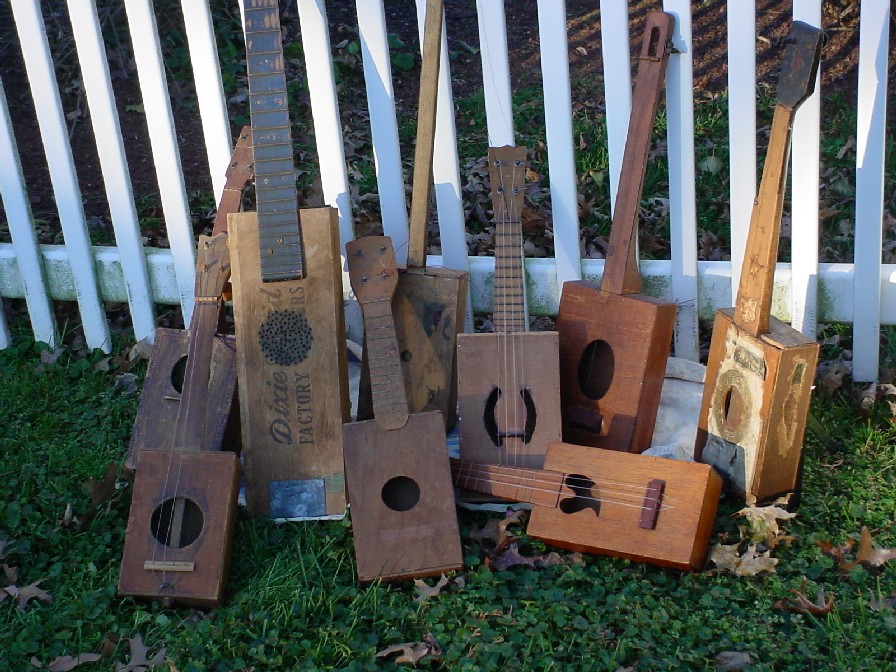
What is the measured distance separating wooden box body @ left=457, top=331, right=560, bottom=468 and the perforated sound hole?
18.7 inches

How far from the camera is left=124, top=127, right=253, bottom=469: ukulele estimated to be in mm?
3170

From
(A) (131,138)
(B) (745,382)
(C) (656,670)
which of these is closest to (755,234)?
(B) (745,382)

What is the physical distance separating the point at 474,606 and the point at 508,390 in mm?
715

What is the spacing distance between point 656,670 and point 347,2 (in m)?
4.58

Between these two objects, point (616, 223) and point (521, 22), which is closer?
point (616, 223)

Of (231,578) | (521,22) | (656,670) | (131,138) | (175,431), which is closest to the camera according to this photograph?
(656,670)

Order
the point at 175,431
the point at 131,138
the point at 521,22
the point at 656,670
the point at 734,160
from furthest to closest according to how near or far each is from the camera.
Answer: the point at 521,22 < the point at 131,138 < the point at 734,160 < the point at 175,431 < the point at 656,670

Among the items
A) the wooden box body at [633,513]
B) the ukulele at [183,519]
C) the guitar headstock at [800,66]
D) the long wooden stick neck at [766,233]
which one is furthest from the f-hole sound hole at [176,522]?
the guitar headstock at [800,66]

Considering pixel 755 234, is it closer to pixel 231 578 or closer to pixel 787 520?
pixel 787 520

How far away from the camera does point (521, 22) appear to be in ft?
17.9

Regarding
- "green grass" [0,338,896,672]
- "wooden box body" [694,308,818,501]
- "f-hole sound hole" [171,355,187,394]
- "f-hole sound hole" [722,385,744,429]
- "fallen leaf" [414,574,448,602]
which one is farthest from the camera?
"f-hole sound hole" [171,355,187,394]

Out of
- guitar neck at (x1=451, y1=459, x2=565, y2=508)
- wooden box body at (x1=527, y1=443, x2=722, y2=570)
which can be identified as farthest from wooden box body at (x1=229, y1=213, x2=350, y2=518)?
wooden box body at (x1=527, y1=443, x2=722, y2=570)

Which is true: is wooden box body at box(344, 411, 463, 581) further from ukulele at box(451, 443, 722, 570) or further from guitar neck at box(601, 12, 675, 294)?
guitar neck at box(601, 12, 675, 294)

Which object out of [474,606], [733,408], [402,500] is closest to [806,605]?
[733,408]
